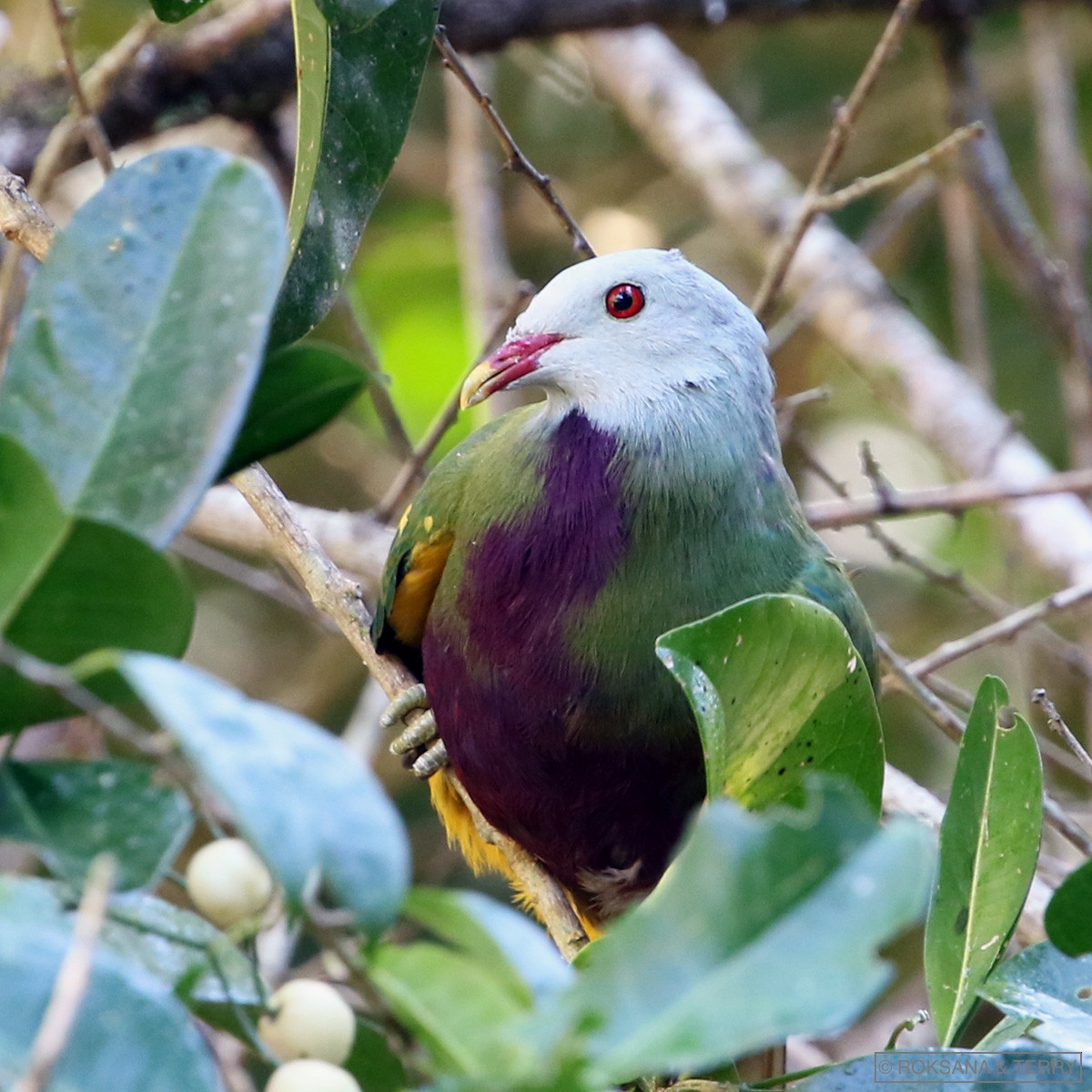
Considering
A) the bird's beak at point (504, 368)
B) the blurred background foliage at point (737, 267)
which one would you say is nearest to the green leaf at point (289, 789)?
the bird's beak at point (504, 368)

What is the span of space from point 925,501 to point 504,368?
1127mm

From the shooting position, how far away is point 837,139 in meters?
2.85

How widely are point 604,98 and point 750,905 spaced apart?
467cm

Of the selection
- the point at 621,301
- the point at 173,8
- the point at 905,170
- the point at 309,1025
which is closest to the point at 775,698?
the point at 309,1025

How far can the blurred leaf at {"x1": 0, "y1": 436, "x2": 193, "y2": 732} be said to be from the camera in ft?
3.23

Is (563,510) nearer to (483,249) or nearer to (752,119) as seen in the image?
(483,249)

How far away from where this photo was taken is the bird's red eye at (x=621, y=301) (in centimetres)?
250

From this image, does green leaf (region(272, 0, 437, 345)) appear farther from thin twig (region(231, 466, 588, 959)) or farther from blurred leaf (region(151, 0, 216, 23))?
thin twig (region(231, 466, 588, 959))

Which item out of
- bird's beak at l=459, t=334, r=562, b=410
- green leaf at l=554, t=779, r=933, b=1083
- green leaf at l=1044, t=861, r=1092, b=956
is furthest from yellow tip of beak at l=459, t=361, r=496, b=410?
green leaf at l=554, t=779, r=933, b=1083

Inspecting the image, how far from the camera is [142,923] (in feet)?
3.56

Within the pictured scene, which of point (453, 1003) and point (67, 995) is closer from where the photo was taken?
point (67, 995)

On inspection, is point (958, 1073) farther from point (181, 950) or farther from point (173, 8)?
point (173, 8)

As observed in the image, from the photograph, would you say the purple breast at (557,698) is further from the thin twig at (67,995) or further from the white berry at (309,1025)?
the thin twig at (67,995)

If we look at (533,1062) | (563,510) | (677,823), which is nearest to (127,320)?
(533,1062)
